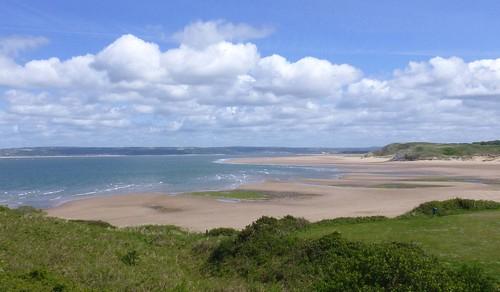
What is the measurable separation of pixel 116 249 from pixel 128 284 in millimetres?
5177

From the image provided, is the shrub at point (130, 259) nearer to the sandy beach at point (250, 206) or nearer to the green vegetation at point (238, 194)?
the sandy beach at point (250, 206)

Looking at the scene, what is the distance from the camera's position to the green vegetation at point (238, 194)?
4847 cm

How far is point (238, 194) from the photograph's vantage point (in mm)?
51125

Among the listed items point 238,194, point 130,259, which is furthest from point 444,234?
point 238,194

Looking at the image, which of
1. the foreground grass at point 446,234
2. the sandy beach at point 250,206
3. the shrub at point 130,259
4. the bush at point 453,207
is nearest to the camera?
the foreground grass at point 446,234

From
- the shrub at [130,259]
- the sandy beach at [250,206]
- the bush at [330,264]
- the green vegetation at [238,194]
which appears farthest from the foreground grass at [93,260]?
the green vegetation at [238,194]

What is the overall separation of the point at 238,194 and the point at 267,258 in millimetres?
36899

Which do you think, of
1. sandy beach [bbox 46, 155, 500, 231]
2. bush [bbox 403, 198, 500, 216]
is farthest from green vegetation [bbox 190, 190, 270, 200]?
bush [bbox 403, 198, 500, 216]

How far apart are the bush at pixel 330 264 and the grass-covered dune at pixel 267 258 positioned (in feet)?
0.08

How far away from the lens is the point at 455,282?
26.3 ft

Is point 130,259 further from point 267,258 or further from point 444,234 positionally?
point 444,234

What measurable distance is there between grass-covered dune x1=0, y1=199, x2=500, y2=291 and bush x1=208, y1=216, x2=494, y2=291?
0.08ft

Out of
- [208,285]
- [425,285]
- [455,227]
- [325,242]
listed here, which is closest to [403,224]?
[455,227]

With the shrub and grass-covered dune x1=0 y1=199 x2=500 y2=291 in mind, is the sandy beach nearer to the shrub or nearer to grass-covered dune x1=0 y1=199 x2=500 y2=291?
grass-covered dune x1=0 y1=199 x2=500 y2=291
